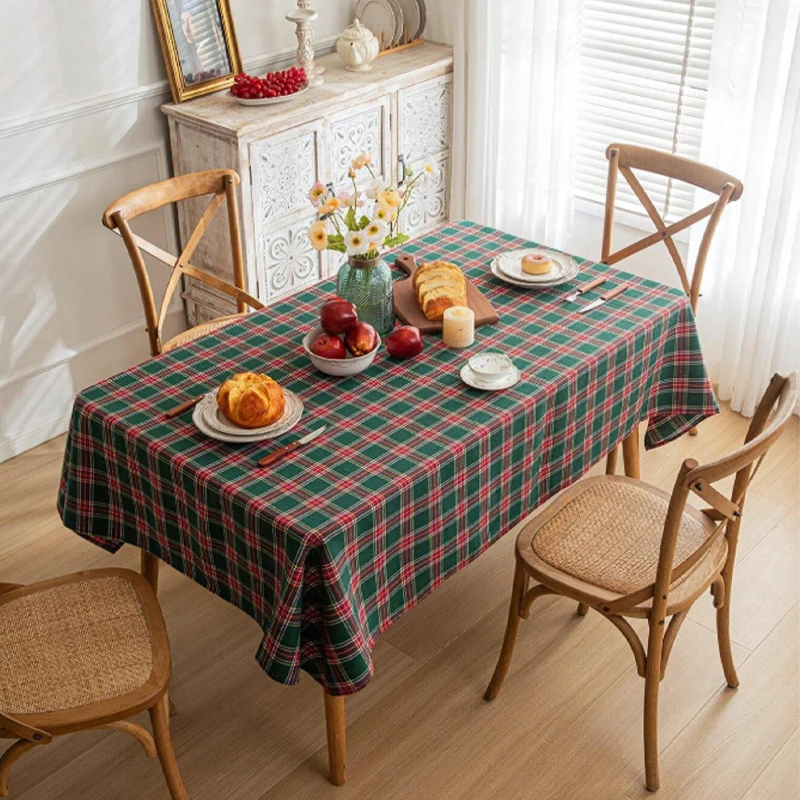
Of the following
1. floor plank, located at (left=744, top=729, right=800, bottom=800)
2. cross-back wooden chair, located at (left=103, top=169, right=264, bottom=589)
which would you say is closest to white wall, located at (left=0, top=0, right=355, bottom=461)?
cross-back wooden chair, located at (left=103, top=169, right=264, bottom=589)

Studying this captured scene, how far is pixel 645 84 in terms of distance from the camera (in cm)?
385

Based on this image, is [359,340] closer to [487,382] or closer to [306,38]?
[487,382]

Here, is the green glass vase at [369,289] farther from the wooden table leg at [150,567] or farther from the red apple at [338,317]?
the wooden table leg at [150,567]

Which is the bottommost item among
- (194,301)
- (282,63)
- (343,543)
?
(194,301)

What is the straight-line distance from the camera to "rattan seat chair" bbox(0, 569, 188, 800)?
2004 mm

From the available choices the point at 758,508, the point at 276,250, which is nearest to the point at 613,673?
the point at 758,508

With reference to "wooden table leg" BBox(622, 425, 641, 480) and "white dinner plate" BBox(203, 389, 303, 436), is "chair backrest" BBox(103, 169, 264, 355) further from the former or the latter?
"wooden table leg" BBox(622, 425, 641, 480)

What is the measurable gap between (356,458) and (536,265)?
2.93 feet

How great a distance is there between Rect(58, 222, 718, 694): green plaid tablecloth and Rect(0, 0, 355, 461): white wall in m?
1.05

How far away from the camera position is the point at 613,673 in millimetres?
2682

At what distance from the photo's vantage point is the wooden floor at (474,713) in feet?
7.86

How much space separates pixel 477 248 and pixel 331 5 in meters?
1.47

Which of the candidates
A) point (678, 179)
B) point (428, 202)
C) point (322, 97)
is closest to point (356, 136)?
point (322, 97)

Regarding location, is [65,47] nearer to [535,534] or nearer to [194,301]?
[194,301]
